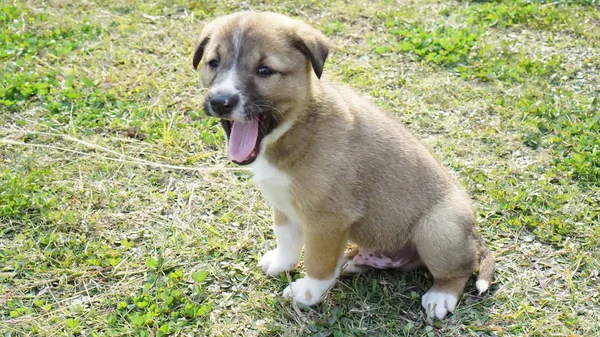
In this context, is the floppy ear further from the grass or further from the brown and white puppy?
the grass

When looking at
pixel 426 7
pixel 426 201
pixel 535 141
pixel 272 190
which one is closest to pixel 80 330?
pixel 272 190

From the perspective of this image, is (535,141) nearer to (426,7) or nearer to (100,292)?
(426,7)

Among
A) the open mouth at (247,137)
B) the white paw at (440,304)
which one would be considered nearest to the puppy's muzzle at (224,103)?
the open mouth at (247,137)

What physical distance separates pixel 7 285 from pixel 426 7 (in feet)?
20.6

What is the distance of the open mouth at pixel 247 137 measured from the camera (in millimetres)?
3969

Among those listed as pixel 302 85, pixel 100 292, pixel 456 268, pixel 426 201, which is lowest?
pixel 100 292

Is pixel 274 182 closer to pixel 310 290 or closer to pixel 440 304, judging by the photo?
pixel 310 290

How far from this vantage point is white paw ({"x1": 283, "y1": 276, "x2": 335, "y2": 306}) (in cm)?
439

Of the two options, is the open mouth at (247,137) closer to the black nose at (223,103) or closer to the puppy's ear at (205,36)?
the black nose at (223,103)

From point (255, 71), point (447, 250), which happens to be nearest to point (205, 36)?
point (255, 71)

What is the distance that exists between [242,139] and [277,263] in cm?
116

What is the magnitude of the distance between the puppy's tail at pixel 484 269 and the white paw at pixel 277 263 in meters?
1.35

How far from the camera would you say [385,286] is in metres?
4.62

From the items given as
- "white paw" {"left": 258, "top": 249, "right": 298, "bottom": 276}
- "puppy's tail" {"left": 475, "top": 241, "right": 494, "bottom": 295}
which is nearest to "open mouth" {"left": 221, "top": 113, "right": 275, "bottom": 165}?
"white paw" {"left": 258, "top": 249, "right": 298, "bottom": 276}
